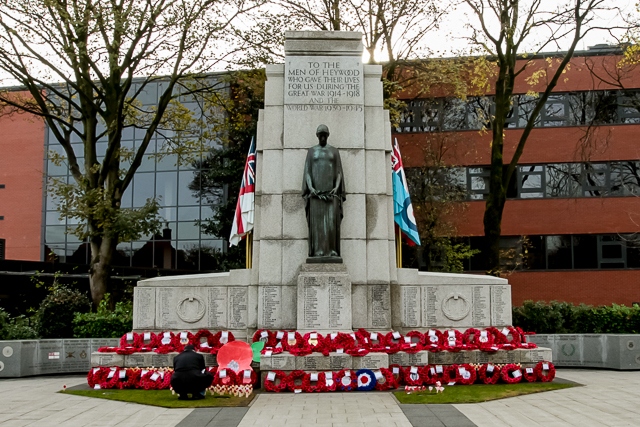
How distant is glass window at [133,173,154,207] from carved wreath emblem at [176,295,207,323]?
23.7 metres

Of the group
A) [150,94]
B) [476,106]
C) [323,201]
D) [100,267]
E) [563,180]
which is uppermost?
[150,94]

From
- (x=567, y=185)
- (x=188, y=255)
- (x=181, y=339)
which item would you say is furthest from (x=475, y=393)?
(x=188, y=255)

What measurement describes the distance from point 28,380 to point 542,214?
24.4 meters

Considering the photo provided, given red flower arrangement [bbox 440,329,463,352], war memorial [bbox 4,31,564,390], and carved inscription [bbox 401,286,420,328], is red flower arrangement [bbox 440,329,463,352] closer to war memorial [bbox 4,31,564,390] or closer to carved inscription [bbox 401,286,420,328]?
war memorial [bbox 4,31,564,390]

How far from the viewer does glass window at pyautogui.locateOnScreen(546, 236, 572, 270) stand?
109 ft

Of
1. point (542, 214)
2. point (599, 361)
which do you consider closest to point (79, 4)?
point (599, 361)

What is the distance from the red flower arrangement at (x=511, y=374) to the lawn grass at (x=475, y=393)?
0.56 feet

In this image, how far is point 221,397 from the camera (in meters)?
12.5

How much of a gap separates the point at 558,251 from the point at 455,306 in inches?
783

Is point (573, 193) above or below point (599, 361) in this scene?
above

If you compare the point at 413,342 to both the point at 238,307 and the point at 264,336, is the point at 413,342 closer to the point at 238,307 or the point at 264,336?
the point at 264,336

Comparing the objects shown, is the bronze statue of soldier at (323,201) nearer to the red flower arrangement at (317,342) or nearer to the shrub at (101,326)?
the red flower arrangement at (317,342)

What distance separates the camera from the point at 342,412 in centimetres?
1081

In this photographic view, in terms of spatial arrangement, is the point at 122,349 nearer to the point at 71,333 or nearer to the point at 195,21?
the point at 71,333
